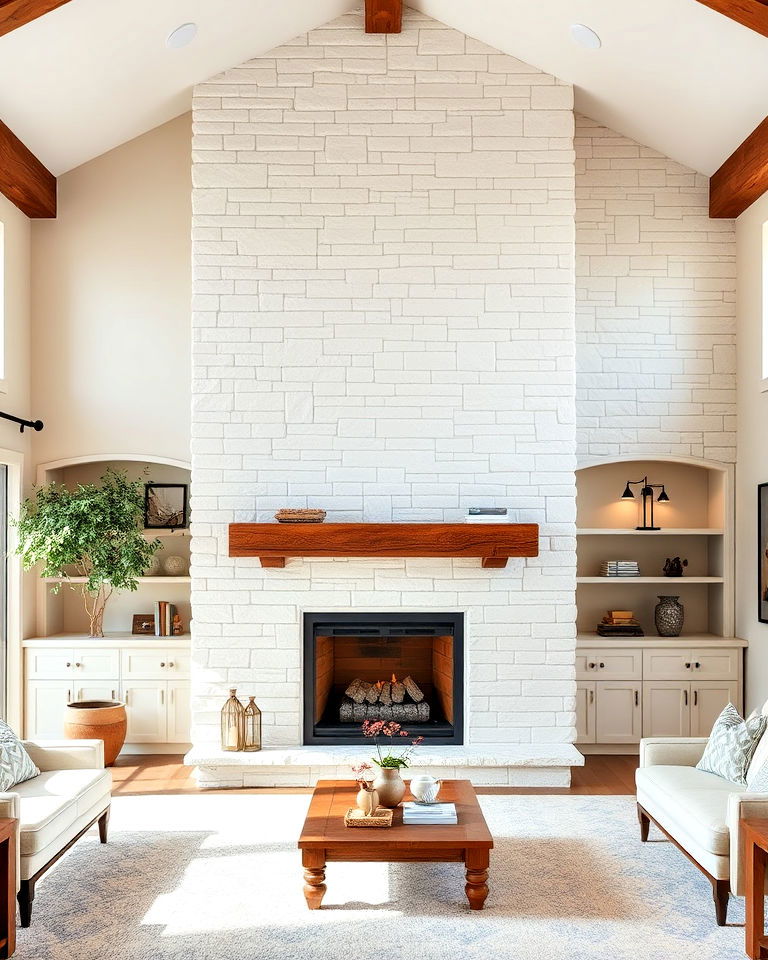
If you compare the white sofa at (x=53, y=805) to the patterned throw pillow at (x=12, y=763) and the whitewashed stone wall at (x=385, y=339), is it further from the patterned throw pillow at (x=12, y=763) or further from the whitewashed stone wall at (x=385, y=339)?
the whitewashed stone wall at (x=385, y=339)

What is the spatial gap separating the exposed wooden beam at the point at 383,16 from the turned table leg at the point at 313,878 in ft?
15.5

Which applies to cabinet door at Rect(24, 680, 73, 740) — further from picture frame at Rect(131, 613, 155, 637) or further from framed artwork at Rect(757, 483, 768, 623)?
framed artwork at Rect(757, 483, 768, 623)

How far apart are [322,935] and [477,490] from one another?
2.96 metres

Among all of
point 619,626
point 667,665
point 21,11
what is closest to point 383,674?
point 619,626

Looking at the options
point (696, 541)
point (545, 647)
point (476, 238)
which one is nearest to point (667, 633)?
point (696, 541)

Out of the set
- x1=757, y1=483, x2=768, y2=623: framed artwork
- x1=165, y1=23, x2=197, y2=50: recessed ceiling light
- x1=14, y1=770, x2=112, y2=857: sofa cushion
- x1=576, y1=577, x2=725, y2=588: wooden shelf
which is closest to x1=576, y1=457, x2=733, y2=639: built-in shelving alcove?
x1=576, y1=577, x2=725, y2=588: wooden shelf

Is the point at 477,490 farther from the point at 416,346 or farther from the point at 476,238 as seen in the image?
the point at 476,238

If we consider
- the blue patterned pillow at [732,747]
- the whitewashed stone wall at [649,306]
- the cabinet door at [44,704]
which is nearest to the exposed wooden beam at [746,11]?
the whitewashed stone wall at [649,306]

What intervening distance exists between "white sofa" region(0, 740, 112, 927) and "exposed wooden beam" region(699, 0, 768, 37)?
464 centimetres

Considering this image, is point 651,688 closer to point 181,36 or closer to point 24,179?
point 181,36

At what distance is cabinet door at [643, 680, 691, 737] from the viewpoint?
655cm

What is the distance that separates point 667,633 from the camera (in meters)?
6.75

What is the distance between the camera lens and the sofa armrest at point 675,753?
4832 millimetres

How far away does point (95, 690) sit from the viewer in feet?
21.3
